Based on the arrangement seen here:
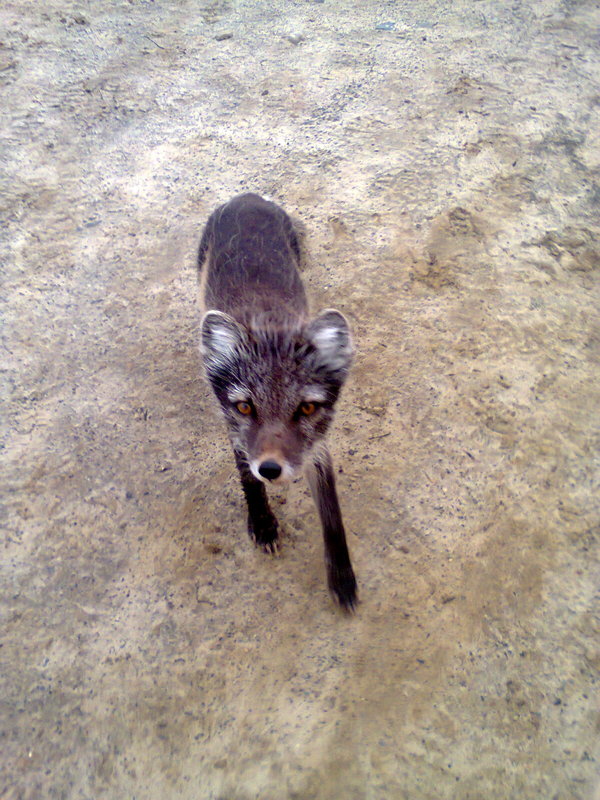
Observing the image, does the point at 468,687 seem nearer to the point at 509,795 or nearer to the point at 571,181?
the point at 509,795

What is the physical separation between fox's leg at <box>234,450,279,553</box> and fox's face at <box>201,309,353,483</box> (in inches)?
10.0

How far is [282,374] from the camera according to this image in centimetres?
268

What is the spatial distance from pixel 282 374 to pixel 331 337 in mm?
302

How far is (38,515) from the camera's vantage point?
3.16 m

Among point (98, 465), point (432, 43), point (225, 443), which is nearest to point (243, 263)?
point (225, 443)

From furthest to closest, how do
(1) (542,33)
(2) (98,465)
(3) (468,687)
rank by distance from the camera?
(1) (542,33) < (2) (98,465) < (3) (468,687)

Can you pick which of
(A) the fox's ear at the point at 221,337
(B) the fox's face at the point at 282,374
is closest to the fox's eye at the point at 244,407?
(B) the fox's face at the point at 282,374

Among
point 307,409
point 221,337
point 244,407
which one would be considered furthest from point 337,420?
point 221,337

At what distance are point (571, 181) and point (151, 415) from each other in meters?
3.83

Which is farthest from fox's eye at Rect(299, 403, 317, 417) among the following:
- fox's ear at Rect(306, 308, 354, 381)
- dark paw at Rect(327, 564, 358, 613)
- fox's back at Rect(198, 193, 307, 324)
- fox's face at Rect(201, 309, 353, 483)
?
dark paw at Rect(327, 564, 358, 613)

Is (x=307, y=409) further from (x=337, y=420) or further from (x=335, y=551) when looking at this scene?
(x=337, y=420)

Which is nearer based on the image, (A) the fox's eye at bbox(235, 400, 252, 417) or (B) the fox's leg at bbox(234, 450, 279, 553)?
(A) the fox's eye at bbox(235, 400, 252, 417)

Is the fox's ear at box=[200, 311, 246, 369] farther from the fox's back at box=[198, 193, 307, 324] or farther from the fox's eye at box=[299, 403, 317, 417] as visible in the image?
the fox's eye at box=[299, 403, 317, 417]

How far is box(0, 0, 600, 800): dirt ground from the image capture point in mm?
2447
